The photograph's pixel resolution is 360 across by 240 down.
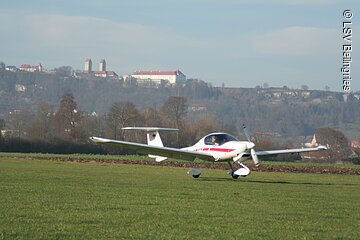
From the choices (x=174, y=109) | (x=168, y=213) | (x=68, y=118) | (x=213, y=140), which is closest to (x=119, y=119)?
(x=68, y=118)

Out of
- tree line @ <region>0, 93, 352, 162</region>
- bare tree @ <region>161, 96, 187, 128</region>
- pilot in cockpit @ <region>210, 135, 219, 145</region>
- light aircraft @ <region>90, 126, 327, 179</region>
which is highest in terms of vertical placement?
pilot in cockpit @ <region>210, 135, 219, 145</region>

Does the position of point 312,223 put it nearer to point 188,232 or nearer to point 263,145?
point 188,232

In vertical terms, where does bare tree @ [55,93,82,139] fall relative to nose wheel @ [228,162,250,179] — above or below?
below

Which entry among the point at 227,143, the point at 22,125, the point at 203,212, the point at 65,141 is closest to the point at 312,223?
the point at 203,212

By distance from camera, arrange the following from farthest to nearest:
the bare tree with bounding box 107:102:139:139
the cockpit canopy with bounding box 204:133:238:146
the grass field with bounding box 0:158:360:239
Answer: the bare tree with bounding box 107:102:139:139
the cockpit canopy with bounding box 204:133:238:146
the grass field with bounding box 0:158:360:239

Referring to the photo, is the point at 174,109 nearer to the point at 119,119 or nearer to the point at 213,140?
the point at 119,119

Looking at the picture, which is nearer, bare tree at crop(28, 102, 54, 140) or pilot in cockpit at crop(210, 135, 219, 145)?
pilot in cockpit at crop(210, 135, 219, 145)

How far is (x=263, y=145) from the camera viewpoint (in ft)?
279

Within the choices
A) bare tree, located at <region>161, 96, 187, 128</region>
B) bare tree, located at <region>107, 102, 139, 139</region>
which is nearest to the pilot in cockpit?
bare tree, located at <region>107, 102, 139, 139</region>

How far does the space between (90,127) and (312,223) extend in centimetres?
8740

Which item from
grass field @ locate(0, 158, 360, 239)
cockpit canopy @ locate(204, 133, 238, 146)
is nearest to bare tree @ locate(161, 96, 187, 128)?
cockpit canopy @ locate(204, 133, 238, 146)

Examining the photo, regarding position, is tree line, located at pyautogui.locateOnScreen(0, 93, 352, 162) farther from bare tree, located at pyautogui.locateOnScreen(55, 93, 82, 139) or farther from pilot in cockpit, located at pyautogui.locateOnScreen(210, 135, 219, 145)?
pilot in cockpit, located at pyautogui.locateOnScreen(210, 135, 219, 145)

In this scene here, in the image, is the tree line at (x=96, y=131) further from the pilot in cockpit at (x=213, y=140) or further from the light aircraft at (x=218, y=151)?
the pilot in cockpit at (x=213, y=140)

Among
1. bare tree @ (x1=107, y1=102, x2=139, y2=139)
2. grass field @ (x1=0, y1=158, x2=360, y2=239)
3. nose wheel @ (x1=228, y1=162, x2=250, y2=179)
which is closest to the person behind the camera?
grass field @ (x1=0, y1=158, x2=360, y2=239)
